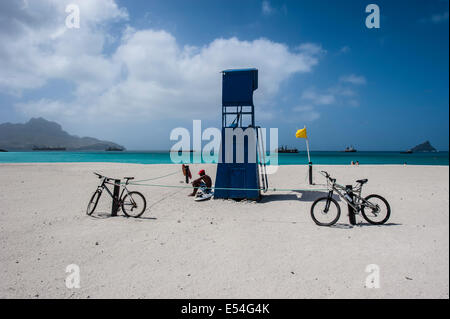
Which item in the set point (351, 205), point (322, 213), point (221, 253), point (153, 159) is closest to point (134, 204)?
point (221, 253)

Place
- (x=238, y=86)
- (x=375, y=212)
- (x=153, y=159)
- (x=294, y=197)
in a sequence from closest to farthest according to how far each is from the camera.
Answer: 1. (x=375, y=212)
2. (x=238, y=86)
3. (x=294, y=197)
4. (x=153, y=159)

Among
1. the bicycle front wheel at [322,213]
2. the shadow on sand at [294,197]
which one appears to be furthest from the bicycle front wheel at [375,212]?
the shadow on sand at [294,197]

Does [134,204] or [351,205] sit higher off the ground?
[351,205]

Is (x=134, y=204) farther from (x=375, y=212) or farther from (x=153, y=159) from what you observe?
(x=153, y=159)

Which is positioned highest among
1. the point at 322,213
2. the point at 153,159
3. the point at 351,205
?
the point at 153,159

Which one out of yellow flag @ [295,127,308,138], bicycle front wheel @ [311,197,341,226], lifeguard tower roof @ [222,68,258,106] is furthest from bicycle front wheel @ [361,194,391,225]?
yellow flag @ [295,127,308,138]

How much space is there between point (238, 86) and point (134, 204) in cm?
637

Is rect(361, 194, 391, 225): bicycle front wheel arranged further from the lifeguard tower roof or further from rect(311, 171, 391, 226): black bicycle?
the lifeguard tower roof

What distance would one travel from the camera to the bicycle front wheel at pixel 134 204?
25.3 feet

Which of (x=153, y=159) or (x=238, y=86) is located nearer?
(x=238, y=86)

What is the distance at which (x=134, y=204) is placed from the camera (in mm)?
7695
